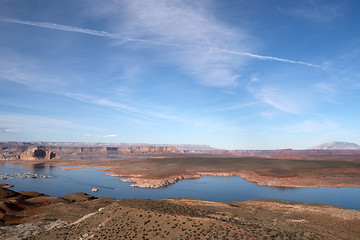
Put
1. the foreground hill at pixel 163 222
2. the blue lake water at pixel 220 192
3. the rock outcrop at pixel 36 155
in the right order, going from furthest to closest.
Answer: the rock outcrop at pixel 36 155 → the blue lake water at pixel 220 192 → the foreground hill at pixel 163 222

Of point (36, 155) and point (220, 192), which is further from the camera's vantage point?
point (36, 155)

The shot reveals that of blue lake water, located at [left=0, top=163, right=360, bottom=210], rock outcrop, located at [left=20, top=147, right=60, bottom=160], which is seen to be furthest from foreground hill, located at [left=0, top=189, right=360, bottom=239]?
rock outcrop, located at [left=20, top=147, right=60, bottom=160]

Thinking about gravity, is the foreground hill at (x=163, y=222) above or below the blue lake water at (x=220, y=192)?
above

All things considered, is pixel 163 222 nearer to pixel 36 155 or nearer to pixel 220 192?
pixel 220 192

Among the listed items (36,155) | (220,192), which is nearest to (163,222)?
(220,192)

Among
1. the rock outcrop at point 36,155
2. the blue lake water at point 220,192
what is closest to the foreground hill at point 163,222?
the blue lake water at point 220,192

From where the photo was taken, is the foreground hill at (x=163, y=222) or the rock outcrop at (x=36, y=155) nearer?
the foreground hill at (x=163, y=222)

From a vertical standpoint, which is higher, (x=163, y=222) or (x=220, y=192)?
(x=163, y=222)

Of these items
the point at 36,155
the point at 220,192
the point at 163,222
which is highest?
the point at 163,222

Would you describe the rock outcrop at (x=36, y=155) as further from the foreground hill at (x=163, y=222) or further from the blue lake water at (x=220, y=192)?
the foreground hill at (x=163, y=222)
